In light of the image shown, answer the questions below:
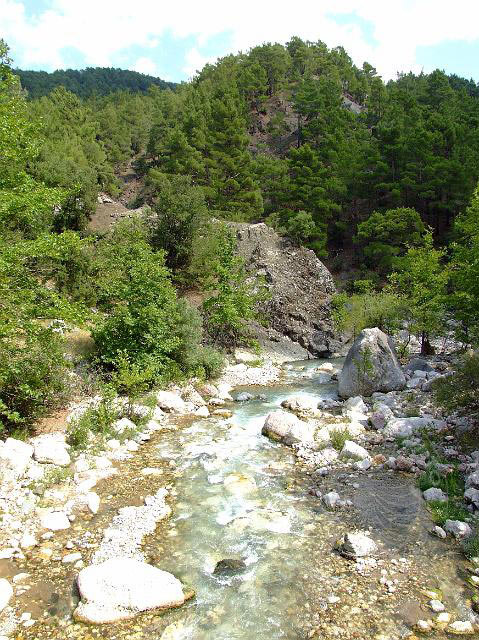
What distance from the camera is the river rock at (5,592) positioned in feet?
19.9

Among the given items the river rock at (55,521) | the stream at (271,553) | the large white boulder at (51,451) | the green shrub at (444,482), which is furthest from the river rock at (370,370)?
the river rock at (55,521)

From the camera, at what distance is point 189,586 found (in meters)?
6.65

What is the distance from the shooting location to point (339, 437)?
11555 mm

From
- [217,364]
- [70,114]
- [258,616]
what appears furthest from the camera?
[70,114]

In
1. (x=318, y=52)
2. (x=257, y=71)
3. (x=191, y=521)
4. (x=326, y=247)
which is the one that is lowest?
(x=191, y=521)

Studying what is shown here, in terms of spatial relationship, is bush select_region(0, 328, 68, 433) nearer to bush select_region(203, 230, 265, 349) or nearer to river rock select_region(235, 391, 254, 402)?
river rock select_region(235, 391, 254, 402)

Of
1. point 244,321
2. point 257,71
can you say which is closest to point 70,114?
point 257,71

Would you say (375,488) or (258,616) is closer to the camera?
(258,616)

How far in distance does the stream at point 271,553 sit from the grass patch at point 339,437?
110 cm

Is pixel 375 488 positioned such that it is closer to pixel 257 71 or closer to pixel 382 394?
pixel 382 394

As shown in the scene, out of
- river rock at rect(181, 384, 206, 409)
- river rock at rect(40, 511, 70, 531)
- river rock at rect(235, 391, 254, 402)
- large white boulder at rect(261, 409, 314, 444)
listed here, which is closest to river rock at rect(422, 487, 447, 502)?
large white boulder at rect(261, 409, 314, 444)

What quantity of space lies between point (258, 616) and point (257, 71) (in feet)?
237

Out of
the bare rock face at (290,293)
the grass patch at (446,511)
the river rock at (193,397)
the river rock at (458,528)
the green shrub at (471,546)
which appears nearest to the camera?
the green shrub at (471,546)

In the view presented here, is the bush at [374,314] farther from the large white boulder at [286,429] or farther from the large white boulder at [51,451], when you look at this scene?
the large white boulder at [51,451]
